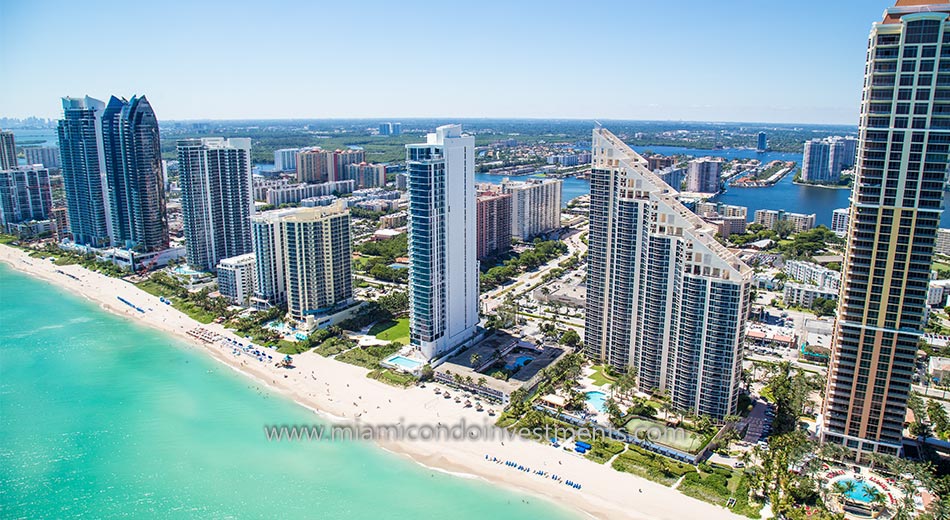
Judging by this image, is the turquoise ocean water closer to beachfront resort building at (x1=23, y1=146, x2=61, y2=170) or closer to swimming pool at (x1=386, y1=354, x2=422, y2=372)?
swimming pool at (x1=386, y1=354, x2=422, y2=372)

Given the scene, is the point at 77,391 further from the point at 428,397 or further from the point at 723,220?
the point at 723,220

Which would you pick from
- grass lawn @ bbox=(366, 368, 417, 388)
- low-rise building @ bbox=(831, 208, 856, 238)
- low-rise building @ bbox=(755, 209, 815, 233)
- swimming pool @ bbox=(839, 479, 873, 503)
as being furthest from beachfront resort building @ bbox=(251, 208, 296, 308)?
low-rise building @ bbox=(831, 208, 856, 238)

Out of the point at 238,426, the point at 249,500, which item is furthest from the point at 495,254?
the point at 249,500

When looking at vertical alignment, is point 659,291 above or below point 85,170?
below

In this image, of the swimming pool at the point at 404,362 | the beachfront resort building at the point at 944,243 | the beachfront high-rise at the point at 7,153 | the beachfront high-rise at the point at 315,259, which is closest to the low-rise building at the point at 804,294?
the beachfront resort building at the point at 944,243

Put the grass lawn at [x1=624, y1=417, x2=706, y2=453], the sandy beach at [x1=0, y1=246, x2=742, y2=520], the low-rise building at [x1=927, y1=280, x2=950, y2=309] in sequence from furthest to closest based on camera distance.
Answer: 1. the low-rise building at [x1=927, y1=280, x2=950, y2=309]
2. the grass lawn at [x1=624, y1=417, x2=706, y2=453]
3. the sandy beach at [x1=0, y1=246, x2=742, y2=520]

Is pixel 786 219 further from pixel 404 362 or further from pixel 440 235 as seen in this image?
pixel 404 362

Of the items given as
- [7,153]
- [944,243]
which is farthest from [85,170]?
[944,243]

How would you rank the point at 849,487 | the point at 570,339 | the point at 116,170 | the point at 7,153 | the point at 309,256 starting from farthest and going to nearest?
1. the point at 7,153
2. the point at 116,170
3. the point at 309,256
4. the point at 570,339
5. the point at 849,487
